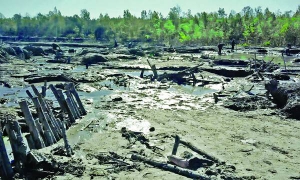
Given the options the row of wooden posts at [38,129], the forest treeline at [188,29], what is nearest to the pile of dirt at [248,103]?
the row of wooden posts at [38,129]

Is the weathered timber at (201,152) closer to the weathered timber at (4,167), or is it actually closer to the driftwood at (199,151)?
the driftwood at (199,151)

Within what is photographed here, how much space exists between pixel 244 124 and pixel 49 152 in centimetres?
804

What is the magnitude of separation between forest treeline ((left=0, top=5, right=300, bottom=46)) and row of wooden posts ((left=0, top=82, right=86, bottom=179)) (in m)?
50.8

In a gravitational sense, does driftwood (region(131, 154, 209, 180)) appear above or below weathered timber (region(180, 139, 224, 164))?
below

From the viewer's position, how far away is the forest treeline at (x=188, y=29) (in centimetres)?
6419

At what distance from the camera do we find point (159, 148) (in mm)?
10492

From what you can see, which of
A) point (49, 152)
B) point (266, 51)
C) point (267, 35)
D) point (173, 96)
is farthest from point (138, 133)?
point (267, 35)

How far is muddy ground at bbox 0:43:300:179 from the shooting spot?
8.88 metres

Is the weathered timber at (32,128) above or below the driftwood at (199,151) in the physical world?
above

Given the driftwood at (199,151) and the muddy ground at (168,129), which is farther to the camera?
the driftwood at (199,151)

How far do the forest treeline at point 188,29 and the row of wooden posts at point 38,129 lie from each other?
50.8 metres

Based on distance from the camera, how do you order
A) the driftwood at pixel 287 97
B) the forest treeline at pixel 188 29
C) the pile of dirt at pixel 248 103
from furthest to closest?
the forest treeline at pixel 188 29 → the pile of dirt at pixel 248 103 → the driftwood at pixel 287 97

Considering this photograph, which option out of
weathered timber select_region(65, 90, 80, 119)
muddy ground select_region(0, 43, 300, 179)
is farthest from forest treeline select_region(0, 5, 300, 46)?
weathered timber select_region(65, 90, 80, 119)

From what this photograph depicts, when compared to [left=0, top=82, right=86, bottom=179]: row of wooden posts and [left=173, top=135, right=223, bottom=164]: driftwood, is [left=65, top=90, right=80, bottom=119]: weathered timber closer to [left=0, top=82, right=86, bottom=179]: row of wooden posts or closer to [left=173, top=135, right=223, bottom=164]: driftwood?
[left=0, top=82, right=86, bottom=179]: row of wooden posts
